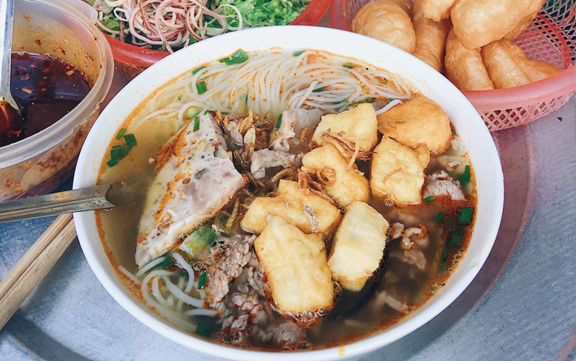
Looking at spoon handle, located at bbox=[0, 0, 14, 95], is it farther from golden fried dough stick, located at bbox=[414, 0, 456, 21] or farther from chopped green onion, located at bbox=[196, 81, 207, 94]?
golden fried dough stick, located at bbox=[414, 0, 456, 21]

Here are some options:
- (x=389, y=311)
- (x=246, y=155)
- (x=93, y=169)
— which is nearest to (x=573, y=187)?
(x=389, y=311)

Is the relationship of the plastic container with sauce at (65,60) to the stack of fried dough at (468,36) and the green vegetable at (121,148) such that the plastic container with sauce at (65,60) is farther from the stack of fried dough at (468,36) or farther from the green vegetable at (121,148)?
the stack of fried dough at (468,36)

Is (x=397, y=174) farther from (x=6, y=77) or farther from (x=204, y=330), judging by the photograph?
(x=6, y=77)

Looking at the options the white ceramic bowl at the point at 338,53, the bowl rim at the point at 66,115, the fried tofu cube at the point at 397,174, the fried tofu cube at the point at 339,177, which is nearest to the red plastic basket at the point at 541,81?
the white ceramic bowl at the point at 338,53

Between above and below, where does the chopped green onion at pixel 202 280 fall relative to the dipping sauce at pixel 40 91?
below

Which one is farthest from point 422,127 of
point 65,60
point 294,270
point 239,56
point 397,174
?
point 65,60
